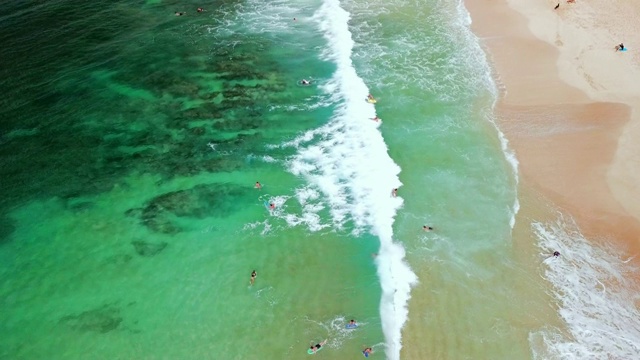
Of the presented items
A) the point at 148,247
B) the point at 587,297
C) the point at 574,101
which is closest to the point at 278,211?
the point at 148,247

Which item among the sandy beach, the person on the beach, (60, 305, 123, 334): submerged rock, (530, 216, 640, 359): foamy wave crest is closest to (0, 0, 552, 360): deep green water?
(60, 305, 123, 334): submerged rock

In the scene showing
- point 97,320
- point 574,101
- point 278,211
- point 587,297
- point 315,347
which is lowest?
point 587,297

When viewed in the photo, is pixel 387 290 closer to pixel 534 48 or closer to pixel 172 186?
pixel 172 186

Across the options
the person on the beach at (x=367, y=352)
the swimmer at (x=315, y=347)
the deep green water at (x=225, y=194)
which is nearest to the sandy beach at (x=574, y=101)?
the deep green water at (x=225, y=194)

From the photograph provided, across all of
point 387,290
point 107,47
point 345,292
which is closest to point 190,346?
point 345,292

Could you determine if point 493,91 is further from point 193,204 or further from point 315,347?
point 315,347

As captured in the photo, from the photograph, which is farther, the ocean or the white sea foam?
the white sea foam

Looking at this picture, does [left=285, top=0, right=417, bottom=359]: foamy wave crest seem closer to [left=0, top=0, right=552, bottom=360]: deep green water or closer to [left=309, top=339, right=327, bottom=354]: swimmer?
[left=0, top=0, right=552, bottom=360]: deep green water
